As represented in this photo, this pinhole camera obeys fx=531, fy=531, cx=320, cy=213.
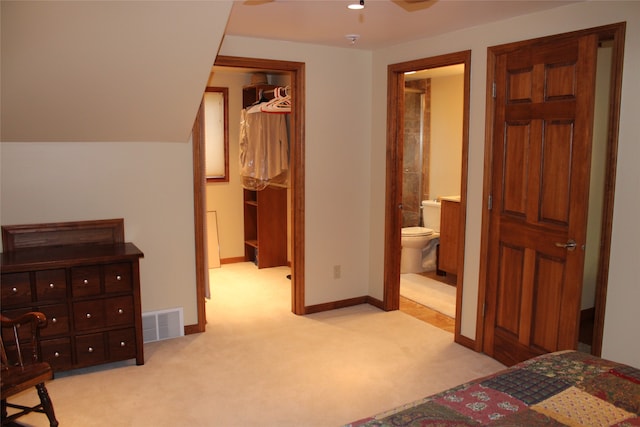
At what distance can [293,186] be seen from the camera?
4.47m

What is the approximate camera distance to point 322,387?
3248 mm

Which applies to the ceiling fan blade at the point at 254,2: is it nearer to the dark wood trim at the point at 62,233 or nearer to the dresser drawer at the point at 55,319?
the dark wood trim at the point at 62,233

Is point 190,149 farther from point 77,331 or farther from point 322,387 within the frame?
point 322,387

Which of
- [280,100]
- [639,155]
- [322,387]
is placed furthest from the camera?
[280,100]

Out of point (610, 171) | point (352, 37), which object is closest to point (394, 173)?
point (352, 37)

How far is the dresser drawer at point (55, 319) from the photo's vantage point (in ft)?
10.5

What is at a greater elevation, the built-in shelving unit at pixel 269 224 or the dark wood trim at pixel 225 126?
the dark wood trim at pixel 225 126

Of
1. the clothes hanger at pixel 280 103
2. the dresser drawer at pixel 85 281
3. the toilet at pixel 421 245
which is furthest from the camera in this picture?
the toilet at pixel 421 245

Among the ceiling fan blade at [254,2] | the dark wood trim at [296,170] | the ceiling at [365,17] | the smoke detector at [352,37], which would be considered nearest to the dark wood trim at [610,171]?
the ceiling at [365,17]

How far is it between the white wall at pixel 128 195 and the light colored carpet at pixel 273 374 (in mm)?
480

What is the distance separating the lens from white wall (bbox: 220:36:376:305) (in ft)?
14.5

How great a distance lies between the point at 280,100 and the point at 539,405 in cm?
407

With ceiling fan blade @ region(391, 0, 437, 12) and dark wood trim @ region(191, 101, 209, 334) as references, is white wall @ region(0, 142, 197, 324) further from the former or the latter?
ceiling fan blade @ region(391, 0, 437, 12)

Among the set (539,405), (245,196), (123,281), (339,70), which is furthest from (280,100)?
(539,405)
